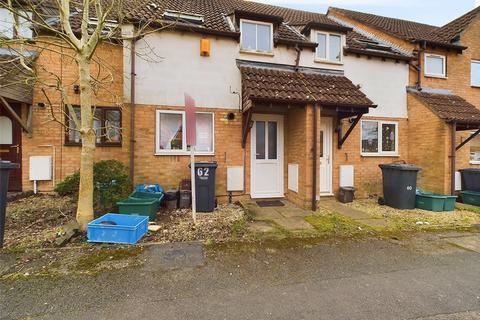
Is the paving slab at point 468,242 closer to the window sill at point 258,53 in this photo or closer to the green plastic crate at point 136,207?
the green plastic crate at point 136,207

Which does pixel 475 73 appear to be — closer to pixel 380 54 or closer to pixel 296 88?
pixel 380 54

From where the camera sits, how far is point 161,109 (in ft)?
23.4

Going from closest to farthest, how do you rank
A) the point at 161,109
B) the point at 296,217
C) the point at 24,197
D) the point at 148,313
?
the point at 148,313, the point at 296,217, the point at 24,197, the point at 161,109

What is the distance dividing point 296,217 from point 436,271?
2.89m

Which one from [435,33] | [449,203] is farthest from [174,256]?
[435,33]

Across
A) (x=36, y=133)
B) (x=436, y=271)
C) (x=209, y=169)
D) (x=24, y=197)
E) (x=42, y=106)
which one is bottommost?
(x=436, y=271)

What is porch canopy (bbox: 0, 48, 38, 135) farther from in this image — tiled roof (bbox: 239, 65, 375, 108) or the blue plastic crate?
tiled roof (bbox: 239, 65, 375, 108)

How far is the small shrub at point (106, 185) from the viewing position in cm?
552

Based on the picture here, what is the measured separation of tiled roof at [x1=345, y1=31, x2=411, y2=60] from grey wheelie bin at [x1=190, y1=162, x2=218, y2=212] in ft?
21.6

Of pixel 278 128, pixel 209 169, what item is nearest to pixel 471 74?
pixel 278 128

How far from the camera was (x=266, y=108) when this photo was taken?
7621mm

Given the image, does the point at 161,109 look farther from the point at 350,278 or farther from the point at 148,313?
the point at 350,278

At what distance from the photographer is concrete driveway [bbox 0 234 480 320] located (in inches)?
99.4

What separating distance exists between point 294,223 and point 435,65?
945cm
